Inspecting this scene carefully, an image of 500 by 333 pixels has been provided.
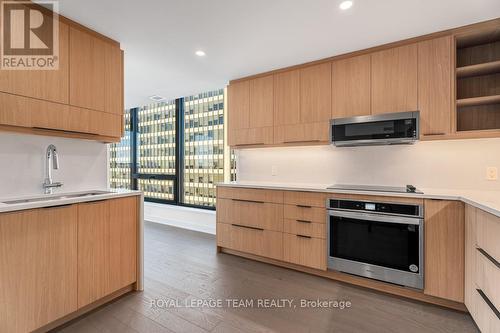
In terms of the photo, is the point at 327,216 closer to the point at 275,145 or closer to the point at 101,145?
the point at 275,145

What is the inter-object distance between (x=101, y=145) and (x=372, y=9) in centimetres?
292

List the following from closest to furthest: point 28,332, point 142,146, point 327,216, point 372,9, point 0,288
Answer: point 0,288 → point 28,332 → point 372,9 → point 327,216 → point 142,146

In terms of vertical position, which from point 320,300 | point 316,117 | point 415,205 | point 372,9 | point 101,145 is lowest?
point 320,300

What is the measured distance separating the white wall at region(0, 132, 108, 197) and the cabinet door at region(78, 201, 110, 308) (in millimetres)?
600

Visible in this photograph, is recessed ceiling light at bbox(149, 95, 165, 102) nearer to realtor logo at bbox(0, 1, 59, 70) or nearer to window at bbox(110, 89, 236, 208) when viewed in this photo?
window at bbox(110, 89, 236, 208)

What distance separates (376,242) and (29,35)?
11.4ft

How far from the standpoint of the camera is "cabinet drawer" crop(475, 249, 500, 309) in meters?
1.40

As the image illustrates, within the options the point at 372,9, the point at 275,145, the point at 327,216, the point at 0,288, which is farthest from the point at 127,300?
the point at 372,9

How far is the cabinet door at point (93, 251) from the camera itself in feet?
6.23

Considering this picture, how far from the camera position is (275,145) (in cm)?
322

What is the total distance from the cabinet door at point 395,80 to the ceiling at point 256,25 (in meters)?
0.16

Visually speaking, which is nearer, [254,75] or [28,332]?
[28,332]

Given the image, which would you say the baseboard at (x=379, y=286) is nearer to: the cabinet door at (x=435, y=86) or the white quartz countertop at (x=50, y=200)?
the cabinet door at (x=435, y=86)

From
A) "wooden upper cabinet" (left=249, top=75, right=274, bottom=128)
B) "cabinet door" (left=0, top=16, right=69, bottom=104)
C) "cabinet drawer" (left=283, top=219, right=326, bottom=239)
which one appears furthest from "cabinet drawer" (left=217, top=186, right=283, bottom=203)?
"cabinet door" (left=0, top=16, right=69, bottom=104)
